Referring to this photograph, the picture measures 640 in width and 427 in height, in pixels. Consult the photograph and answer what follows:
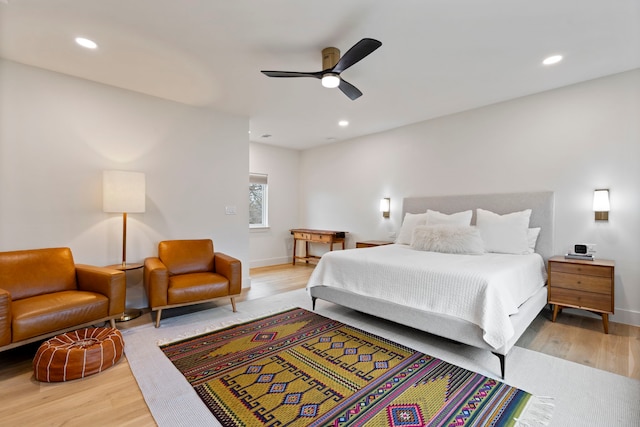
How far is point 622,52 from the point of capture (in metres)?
2.76

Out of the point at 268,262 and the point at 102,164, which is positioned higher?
the point at 102,164

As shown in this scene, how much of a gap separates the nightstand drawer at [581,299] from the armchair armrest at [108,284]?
432 cm

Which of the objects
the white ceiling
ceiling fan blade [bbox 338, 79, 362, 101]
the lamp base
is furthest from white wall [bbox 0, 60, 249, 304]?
ceiling fan blade [bbox 338, 79, 362, 101]

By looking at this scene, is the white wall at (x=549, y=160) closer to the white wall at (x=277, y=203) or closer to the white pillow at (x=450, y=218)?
the white pillow at (x=450, y=218)

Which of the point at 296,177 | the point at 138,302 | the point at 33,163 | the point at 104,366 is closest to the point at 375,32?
the point at 104,366

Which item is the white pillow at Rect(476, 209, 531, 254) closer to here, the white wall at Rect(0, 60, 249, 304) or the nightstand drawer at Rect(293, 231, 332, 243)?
the nightstand drawer at Rect(293, 231, 332, 243)

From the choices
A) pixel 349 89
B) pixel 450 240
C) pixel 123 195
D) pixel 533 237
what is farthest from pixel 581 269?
pixel 123 195

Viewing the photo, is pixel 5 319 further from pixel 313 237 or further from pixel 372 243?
pixel 313 237

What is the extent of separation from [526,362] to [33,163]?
490cm

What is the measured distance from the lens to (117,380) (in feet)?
6.94

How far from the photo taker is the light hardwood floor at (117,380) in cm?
174

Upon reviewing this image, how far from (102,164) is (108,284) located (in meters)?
1.54

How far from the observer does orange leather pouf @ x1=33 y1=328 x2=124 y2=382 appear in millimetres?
2055

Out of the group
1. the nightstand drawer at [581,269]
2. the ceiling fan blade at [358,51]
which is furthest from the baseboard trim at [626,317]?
the ceiling fan blade at [358,51]
